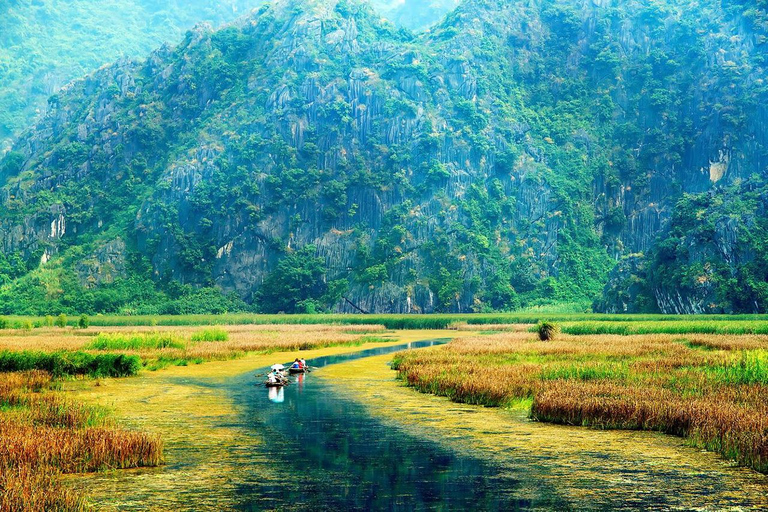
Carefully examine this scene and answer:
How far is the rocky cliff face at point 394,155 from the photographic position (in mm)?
157625

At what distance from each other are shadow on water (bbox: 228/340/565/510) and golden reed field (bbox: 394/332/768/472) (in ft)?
20.4

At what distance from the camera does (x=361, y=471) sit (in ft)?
57.9

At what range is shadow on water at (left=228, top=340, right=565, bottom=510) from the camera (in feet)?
48.9

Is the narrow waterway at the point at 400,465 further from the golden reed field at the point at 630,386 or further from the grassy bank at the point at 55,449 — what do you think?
the golden reed field at the point at 630,386

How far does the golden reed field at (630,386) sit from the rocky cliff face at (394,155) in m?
104

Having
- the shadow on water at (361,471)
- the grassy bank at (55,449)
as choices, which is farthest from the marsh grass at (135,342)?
the shadow on water at (361,471)

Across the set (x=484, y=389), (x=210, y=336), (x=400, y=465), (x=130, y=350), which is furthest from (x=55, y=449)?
(x=210, y=336)

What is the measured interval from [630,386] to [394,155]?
5640 inches

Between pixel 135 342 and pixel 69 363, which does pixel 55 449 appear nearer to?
pixel 69 363

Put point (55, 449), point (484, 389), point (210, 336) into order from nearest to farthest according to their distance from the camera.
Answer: point (55, 449) < point (484, 389) < point (210, 336)

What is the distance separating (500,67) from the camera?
7657 inches

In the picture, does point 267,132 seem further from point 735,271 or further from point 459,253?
point 735,271

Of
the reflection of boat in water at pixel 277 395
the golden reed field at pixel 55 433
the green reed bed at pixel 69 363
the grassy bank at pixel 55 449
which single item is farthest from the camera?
the green reed bed at pixel 69 363

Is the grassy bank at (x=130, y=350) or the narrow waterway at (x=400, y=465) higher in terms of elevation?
the grassy bank at (x=130, y=350)
